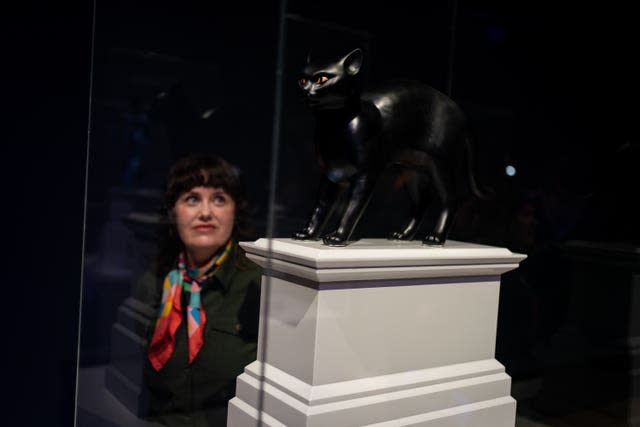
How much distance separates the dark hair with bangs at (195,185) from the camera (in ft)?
4.90

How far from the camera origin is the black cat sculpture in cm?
114

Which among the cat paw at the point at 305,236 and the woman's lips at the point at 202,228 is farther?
the woman's lips at the point at 202,228

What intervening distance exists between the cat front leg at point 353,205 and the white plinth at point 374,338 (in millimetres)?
31

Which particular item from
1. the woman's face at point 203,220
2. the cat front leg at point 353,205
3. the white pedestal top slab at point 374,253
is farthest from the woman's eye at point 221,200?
the cat front leg at point 353,205

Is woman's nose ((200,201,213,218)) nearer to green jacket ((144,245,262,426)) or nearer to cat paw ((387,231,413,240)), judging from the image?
green jacket ((144,245,262,426))

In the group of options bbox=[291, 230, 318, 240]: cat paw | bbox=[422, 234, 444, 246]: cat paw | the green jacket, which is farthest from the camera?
the green jacket

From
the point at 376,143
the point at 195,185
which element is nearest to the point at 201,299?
the point at 195,185

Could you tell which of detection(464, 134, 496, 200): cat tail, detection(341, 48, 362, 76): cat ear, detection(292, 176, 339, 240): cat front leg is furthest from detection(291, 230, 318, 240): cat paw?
detection(464, 134, 496, 200): cat tail

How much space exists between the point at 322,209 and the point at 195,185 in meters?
0.43

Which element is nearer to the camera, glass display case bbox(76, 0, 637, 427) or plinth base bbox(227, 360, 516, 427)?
plinth base bbox(227, 360, 516, 427)

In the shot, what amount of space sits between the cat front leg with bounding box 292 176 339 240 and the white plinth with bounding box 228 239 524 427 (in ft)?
0.18

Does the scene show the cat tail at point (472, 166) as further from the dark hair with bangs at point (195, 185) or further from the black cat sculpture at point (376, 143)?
the dark hair with bangs at point (195, 185)

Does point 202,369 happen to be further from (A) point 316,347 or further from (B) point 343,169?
(B) point 343,169

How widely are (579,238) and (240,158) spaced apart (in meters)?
1.04
